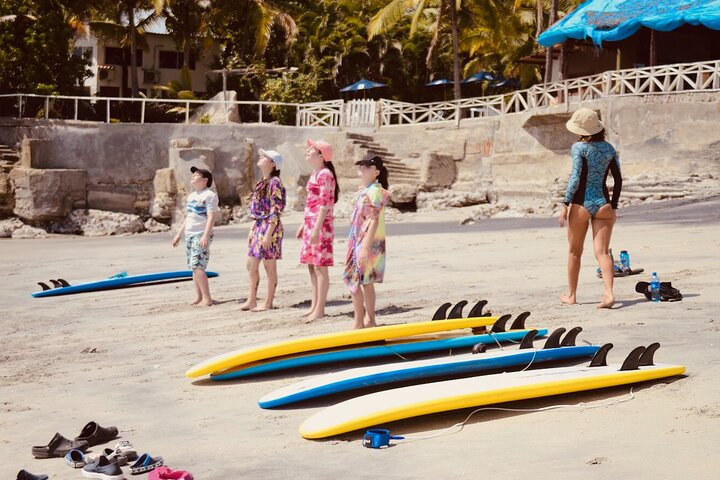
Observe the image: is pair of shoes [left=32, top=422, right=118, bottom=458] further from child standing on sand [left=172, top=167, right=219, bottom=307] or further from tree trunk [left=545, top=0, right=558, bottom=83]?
tree trunk [left=545, top=0, right=558, bottom=83]

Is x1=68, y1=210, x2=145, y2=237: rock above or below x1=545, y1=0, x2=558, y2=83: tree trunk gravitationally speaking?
below

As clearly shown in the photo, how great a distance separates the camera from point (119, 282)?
43.7 ft

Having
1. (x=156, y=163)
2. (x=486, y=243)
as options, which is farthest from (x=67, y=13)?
(x=486, y=243)

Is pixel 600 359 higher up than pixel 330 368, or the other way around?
pixel 600 359

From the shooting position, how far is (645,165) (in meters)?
22.4

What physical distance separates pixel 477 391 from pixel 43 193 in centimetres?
2342

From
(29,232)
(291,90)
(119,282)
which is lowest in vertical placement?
(29,232)

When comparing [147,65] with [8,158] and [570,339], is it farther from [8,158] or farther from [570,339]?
[570,339]

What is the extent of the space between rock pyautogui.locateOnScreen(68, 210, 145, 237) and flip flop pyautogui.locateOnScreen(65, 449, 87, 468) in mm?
22782

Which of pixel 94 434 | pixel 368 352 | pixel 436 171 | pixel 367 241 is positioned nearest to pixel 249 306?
pixel 367 241

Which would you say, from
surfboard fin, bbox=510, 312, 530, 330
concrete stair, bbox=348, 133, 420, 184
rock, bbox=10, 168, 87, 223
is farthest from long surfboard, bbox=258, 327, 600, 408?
rock, bbox=10, 168, 87, 223

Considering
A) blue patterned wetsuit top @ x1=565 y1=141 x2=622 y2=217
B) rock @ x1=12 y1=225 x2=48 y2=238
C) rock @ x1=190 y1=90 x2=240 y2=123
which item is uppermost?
rock @ x1=190 y1=90 x2=240 y2=123

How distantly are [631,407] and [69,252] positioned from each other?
16.2 m

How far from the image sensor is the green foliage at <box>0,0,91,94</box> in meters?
31.6
